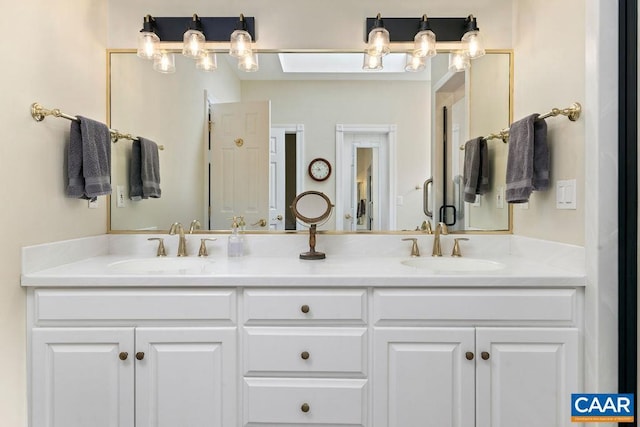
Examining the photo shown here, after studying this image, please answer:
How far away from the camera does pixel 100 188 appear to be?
1560mm

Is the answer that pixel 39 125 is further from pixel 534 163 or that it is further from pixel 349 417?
pixel 534 163

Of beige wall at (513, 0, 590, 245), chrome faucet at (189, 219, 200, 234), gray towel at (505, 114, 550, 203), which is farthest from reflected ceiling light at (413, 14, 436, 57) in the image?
chrome faucet at (189, 219, 200, 234)

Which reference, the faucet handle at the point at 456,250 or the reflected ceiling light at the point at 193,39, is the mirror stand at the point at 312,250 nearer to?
the faucet handle at the point at 456,250

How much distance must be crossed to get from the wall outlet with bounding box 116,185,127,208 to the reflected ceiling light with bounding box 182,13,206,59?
0.80m

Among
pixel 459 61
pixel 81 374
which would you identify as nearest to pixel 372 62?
pixel 459 61

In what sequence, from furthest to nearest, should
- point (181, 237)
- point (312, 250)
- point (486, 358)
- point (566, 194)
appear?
point (181, 237) → point (312, 250) → point (566, 194) → point (486, 358)

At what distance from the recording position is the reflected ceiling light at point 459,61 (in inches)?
71.7

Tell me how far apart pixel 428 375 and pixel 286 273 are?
0.66 metres

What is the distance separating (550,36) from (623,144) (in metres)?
0.62

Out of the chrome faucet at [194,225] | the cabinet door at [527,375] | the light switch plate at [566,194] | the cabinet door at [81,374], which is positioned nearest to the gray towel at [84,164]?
the chrome faucet at [194,225]

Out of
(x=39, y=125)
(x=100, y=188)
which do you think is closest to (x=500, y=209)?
(x=100, y=188)

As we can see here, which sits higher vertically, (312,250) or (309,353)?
(312,250)

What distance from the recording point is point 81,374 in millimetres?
1324

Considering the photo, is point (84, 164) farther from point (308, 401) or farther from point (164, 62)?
point (308, 401)
